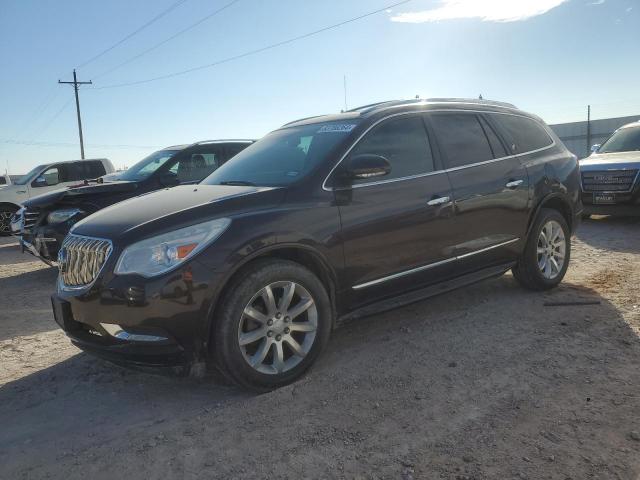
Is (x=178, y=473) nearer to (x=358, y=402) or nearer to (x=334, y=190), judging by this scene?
(x=358, y=402)

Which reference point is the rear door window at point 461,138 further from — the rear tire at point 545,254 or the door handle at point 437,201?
the rear tire at point 545,254

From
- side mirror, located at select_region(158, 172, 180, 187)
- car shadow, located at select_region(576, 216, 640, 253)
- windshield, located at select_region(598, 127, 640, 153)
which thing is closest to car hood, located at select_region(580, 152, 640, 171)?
windshield, located at select_region(598, 127, 640, 153)

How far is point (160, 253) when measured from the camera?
2.99 metres

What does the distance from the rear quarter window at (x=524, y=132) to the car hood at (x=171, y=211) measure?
8.91 ft

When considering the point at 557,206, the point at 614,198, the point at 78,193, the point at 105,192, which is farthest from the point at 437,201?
the point at 614,198

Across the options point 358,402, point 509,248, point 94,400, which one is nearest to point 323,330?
point 358,402

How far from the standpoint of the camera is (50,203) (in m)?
7.04

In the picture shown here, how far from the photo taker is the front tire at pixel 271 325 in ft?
10.1

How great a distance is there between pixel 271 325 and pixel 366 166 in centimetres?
126

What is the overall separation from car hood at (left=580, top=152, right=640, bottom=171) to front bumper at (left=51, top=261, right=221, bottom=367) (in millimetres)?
8931

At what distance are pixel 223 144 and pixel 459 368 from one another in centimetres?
614

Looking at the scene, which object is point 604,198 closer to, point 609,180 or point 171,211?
point 609,180

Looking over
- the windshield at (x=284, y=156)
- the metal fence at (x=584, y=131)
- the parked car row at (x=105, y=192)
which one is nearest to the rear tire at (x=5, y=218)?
the parked car row at (x=105, y=192)

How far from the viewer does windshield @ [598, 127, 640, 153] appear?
1027cm
